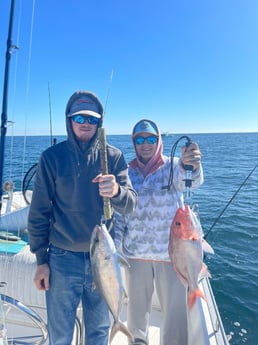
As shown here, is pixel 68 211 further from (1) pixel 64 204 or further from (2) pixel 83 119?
(2) pixel 83 119

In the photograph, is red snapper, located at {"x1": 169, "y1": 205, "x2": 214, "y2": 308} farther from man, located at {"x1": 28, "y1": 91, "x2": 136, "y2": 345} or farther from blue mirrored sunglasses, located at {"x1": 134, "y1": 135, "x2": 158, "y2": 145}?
blue mirrored sunglasses, located at {"x1": 134, "y1": 135, "x2": 158, "y2": 145}

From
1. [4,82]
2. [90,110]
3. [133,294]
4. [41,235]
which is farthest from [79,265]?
[4,82]

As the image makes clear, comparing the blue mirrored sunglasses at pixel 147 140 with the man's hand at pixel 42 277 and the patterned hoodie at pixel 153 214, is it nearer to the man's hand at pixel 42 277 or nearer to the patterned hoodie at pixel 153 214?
the patterned hoodie at pixel 153 214

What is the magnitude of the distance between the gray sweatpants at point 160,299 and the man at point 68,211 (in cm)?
65

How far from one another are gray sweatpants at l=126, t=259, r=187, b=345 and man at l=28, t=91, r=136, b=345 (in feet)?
2.14

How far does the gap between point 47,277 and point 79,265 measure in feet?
0.82

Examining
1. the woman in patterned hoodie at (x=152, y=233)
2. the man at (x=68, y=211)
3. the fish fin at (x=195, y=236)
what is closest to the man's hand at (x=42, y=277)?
the man at (x=68, y=211)

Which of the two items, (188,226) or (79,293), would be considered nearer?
(188,226)

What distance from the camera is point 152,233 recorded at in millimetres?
2471

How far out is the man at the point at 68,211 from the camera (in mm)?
2010

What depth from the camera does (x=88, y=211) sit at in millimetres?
2021

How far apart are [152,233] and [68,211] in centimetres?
85

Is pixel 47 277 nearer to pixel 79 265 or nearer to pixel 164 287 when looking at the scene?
pixel 79 265

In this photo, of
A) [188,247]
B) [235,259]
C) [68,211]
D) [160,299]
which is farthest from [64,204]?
[235,259]
